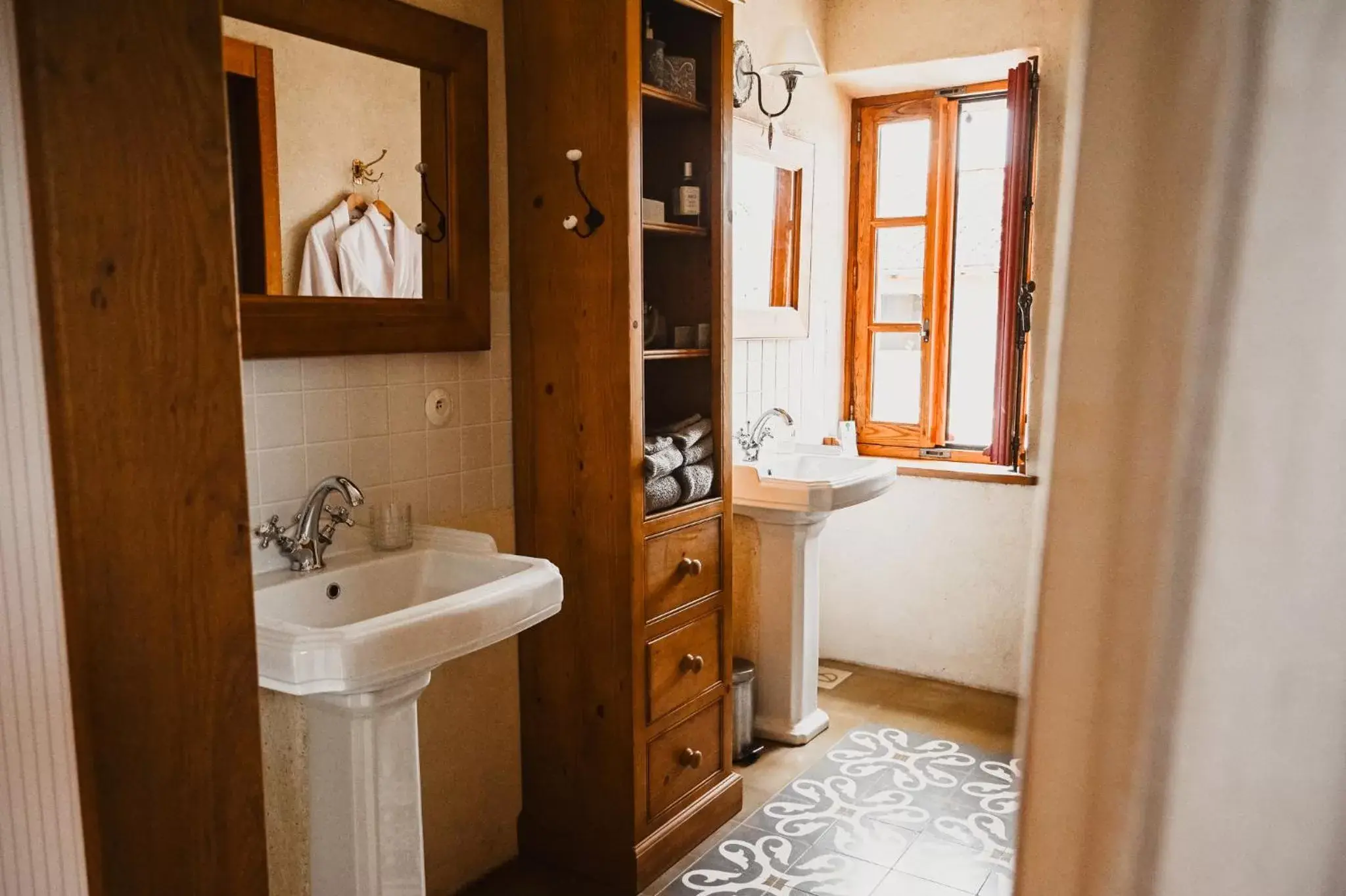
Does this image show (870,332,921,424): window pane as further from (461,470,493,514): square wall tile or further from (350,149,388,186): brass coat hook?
(350,149,388,186): brass coat hook

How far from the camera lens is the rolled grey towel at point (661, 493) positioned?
248 cm

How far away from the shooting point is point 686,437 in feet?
8.68

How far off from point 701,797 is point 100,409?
2150 millimetres

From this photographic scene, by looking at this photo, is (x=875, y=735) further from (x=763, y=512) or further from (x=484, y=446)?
(x=484, y=446)

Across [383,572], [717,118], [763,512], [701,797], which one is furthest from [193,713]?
[763,512]

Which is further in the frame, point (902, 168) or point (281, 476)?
point (902, 168)

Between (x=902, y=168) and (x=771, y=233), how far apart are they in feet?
2.54

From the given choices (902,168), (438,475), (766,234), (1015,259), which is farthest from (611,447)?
(902,168)

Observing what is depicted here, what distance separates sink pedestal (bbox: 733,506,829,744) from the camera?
3291 mm

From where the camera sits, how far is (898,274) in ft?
13.5

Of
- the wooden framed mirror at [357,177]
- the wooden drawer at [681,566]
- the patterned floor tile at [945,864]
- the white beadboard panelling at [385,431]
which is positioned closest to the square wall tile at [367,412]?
the white beadboard panelling at [385,431]

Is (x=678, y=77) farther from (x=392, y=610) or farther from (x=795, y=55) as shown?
(x=392, y=610)

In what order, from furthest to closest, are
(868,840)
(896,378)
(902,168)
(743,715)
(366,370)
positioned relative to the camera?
1. (896,378)
2. (902,168)
3. (743,715)
4. (868,840)
5. (366,370)

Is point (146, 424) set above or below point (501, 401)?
above
